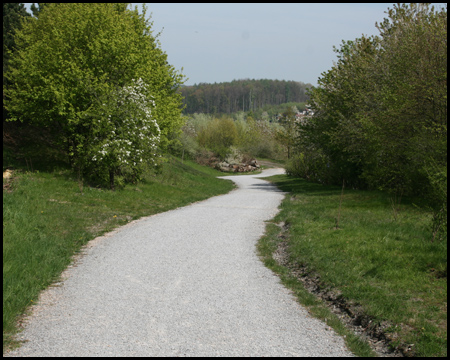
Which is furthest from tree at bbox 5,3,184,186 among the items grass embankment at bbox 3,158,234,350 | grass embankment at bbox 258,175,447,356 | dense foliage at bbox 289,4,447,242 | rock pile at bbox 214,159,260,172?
rock pile at bbox 214,159,260,172

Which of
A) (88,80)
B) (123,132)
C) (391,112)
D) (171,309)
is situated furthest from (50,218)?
(391,112)

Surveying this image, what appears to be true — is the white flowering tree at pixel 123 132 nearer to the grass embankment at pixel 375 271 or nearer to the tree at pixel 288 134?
the grass embankment at pixel 375 271

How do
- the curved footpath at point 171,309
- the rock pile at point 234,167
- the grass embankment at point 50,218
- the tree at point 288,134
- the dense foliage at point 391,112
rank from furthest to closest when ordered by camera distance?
the rock pile at point 234,167 < the tree at point 288,134 < the dense foliage at point 391,112 < the grass embankment at point 50,218 < the curved footpath at point 171,309

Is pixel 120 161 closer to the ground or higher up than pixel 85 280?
higher up

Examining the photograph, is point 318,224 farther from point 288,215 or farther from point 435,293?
point 435,293

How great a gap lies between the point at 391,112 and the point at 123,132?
1263 centimetres

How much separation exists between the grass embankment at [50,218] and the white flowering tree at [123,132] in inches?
60.2

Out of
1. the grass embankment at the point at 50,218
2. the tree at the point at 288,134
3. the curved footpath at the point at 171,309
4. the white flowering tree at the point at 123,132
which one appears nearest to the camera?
the curved footpath at the point at 171,309

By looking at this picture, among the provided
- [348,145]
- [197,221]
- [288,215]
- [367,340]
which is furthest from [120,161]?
[367,340]

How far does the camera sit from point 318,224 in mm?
13961

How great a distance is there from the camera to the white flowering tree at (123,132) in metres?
20.0

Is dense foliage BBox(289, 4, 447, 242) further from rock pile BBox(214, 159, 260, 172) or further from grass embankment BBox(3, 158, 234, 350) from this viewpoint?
rock pile BBox(214, 159, 260, 172)

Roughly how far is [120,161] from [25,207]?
6789mm

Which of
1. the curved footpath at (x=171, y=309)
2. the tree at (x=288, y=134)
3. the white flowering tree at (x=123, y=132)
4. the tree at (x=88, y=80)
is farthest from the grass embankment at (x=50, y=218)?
the tree at (x=288, y=134)
